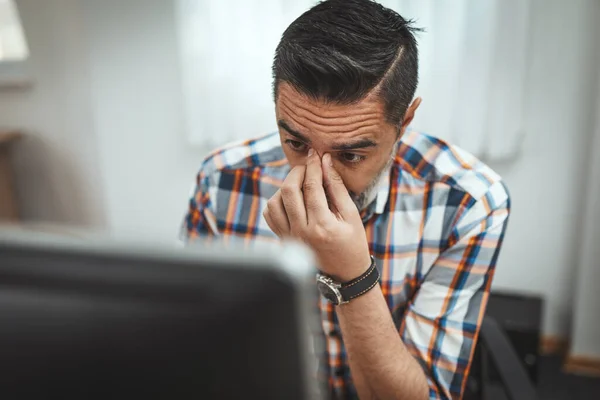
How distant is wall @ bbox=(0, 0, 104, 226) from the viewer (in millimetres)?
2568

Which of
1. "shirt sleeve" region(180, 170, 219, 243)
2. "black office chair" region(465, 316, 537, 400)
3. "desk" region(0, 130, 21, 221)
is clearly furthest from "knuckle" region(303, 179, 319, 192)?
"desk" region(0, 130, 21, 221)

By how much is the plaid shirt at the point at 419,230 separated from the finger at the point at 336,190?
19cm

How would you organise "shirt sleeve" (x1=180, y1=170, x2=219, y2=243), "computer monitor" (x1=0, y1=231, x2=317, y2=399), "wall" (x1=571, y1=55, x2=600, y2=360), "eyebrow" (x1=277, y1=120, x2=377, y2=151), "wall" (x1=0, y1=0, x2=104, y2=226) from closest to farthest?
"computer monitor" (x1=0, y1=231, x2=317, y2=399)
"eyebrow" (x1=277, y1=120, x2=377, y2=151)
"shirt sleeve" (x1=180, y1=170, x2=219, y2=243)
"wall" (x1=571, y1=55, x2=600, y2=360)
"wall" (x1=0, y1=0, x2=104, y2=226)

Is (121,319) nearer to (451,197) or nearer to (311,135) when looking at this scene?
(311,135)

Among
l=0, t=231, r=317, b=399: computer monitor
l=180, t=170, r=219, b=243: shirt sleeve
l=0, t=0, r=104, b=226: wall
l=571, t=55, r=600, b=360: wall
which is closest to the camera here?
l=0, t=231, r=317, b=399: computer monitor

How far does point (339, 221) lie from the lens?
0.90 metres

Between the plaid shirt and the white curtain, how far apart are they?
2.48ft

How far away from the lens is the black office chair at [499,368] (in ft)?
3.43

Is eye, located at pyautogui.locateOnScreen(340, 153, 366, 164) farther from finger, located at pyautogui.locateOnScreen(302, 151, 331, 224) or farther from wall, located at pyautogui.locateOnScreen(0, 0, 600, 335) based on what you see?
wall, located at pyautogui.locateOnScreen(0, 0, 600, 335)

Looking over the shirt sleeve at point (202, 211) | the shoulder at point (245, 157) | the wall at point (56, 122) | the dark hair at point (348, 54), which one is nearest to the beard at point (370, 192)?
the dark hair at point (348, 54)

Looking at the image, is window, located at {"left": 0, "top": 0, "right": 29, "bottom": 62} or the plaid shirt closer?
the plaid shirt

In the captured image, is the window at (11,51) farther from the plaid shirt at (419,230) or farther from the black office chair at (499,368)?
the black office chair at (499,368)

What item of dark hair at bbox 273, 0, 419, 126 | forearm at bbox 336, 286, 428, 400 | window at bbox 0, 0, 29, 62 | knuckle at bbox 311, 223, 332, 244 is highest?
window at bbox 0, 0, 29, 62

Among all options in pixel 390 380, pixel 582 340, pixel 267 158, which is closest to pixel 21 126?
pixel 267 158
